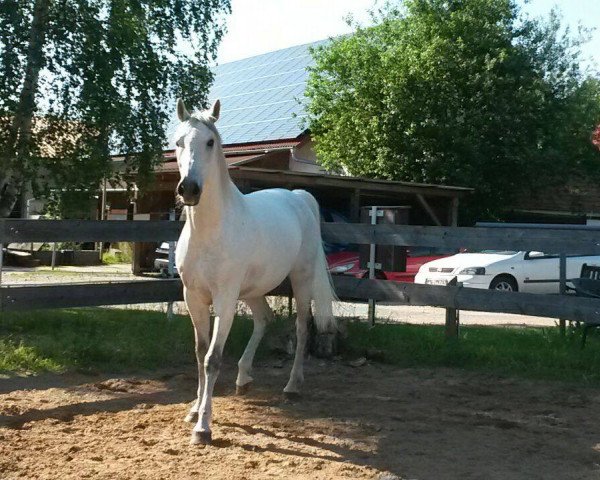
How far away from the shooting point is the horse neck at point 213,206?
5410mm

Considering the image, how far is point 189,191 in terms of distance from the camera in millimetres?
4891

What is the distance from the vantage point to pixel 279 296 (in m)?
9.86

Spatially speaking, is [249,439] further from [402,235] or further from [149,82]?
[149,82]

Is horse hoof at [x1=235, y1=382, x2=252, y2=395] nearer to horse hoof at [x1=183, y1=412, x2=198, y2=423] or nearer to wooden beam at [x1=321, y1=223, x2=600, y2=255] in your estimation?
horse hoof at [x1=183, y1=412, x2=198, y2=423]

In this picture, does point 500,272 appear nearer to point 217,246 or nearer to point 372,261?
point 372,261

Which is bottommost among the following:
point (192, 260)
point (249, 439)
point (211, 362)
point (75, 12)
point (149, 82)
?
point (249, 439)

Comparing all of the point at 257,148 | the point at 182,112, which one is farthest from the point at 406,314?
the point at 257,148

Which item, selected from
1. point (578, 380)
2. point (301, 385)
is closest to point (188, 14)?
point (301, 385)

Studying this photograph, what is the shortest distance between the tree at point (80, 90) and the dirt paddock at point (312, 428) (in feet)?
12.9

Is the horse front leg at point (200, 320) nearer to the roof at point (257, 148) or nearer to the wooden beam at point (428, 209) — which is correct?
the wooden beam at point (428, 209)

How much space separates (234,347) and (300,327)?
1.48 m

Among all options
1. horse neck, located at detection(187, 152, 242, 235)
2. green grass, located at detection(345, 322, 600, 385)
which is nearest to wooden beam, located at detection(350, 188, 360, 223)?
green grass, located at detection(345, 322, 600, 385)

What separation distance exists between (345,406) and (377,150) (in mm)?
17259

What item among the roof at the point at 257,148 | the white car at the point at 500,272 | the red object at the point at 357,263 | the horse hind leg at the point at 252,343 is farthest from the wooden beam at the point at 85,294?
the roof at the point at 257,148
